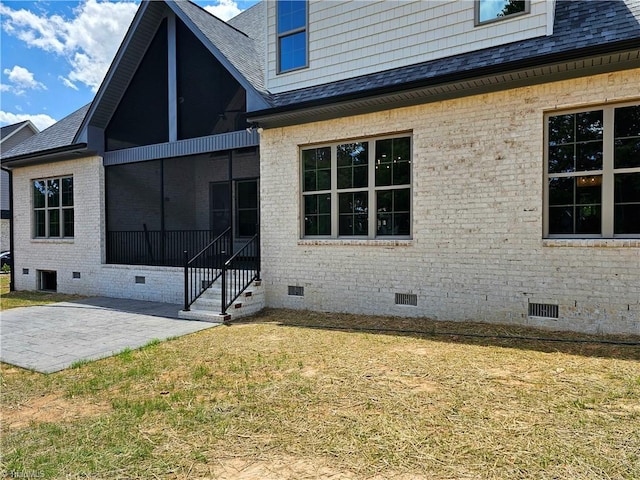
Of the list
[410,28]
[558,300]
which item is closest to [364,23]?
[410,28]

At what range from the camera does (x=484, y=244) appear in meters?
6.82

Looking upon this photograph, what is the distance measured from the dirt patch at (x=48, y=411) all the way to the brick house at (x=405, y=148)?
436cm

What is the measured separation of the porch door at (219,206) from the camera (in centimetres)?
1354

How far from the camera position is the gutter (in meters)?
5.63

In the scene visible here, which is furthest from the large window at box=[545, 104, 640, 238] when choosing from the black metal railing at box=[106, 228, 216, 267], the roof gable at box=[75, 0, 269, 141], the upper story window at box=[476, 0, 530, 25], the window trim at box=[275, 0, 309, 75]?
the black metal railing at box=[106, 228, 216, 267]

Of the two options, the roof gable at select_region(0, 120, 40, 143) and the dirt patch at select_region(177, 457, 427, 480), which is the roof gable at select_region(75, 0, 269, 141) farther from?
the roof gable at select_region(0, 120, 40, 143)

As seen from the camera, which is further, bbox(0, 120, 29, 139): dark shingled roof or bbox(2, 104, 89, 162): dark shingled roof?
bbox(0, 120, 29, 139): dark shingled roof

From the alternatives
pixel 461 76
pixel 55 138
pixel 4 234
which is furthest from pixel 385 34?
pixel 4 234

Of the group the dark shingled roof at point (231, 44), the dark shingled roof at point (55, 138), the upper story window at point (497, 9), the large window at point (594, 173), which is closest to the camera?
the large window at point (594, 173)

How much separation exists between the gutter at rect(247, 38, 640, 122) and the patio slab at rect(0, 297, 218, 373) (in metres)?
4.50

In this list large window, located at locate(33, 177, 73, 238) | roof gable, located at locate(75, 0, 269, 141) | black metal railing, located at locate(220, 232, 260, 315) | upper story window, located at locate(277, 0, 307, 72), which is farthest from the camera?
large window, located at locate(33, 177, 73, 238)

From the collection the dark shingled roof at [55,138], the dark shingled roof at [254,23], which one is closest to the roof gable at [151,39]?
the dark shingled roof at [254,23]

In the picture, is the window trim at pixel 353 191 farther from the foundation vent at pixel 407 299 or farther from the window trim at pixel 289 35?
the window trim at pixel 289 35

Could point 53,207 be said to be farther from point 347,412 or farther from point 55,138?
point 347,412
